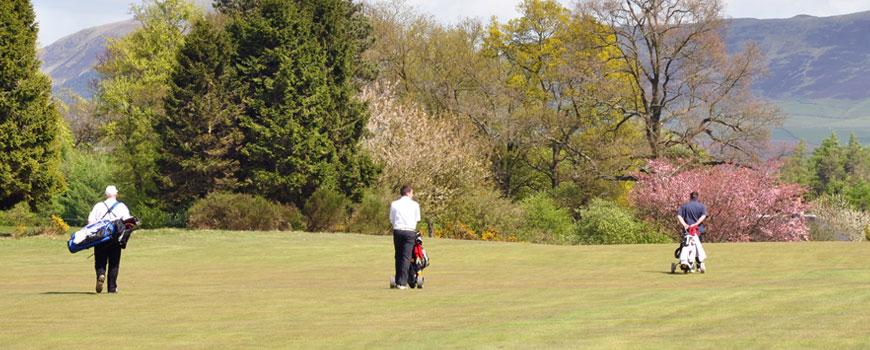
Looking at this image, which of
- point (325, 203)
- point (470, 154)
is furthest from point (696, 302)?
point (470, 154)

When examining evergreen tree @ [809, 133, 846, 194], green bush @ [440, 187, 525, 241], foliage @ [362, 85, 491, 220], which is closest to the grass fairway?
foliage @ [362, 85, 491, 220]

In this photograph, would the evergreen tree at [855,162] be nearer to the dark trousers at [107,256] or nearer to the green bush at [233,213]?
the green bush at [233,213]

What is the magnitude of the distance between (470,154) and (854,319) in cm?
4860

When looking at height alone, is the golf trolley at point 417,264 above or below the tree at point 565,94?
below

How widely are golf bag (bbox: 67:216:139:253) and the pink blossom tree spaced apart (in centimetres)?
3798

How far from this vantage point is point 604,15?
63156mm

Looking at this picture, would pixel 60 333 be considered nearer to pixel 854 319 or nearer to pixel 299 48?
pixel 854 319

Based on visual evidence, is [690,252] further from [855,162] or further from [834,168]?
[855,162]

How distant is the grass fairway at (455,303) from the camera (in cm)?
1117

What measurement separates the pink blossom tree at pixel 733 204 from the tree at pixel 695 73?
5763mm

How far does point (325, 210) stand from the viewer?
47.4 meters

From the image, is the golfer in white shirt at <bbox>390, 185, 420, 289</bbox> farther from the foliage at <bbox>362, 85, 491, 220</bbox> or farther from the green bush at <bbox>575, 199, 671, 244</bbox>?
the foliage at <bbox>362, 85, 491, 220</bbox>

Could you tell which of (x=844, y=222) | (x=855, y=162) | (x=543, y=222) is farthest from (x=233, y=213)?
(x=855, y=162)

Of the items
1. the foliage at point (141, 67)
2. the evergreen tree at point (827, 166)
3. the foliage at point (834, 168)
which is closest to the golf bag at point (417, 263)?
the foliage at point (141, 67)
